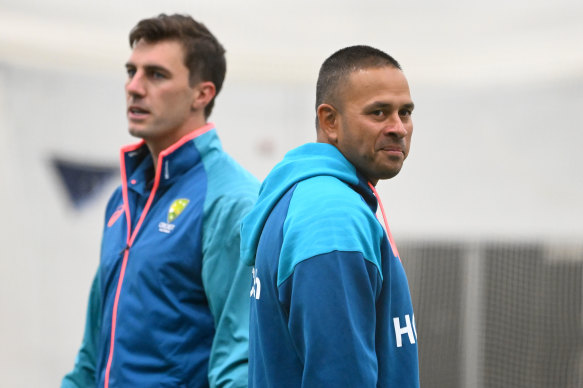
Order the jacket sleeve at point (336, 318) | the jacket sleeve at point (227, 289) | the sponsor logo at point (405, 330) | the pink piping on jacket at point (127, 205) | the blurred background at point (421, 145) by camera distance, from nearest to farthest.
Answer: the jacket sleeve at point (336, 318)
the sponsor logo at point (405, 330)
the jacket sleeve at point (227, 289)
the pink piping on jacket at point (127, 205)
the blurred background at point (421, 145)

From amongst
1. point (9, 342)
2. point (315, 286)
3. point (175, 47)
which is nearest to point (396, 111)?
point (315, 286)

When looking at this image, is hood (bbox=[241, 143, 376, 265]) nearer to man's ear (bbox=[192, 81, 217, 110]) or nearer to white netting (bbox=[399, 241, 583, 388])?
man's ear (bbox=[192, 81, 217, 110])

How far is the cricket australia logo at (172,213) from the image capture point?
2525mm

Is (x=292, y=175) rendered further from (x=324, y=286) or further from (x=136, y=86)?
(x=136, y=86)

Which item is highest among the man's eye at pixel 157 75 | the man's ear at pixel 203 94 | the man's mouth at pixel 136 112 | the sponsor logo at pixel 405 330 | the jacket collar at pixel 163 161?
the man's eye at pixel 157 75

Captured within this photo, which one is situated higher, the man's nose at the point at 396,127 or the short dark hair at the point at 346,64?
the short dark hair at the point at 346,64

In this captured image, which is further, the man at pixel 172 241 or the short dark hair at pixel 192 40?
the short dark hair at pixel 192 40

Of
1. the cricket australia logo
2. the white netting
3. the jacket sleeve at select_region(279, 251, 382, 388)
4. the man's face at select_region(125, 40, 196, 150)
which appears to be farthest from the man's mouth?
the white netting

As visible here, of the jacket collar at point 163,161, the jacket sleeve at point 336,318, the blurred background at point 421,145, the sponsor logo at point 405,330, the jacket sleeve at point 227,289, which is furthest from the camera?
the blurred background at point 421,145

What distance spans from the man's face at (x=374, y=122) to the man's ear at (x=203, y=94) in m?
0.96

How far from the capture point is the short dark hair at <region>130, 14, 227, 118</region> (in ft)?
9.30

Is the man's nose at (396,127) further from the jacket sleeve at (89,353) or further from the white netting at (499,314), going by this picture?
the white netting at (499,314)

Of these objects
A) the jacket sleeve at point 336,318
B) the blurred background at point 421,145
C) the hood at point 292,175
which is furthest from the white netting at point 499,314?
the jacket sleeve at point 336,318

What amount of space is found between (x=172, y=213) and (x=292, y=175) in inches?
29.4
